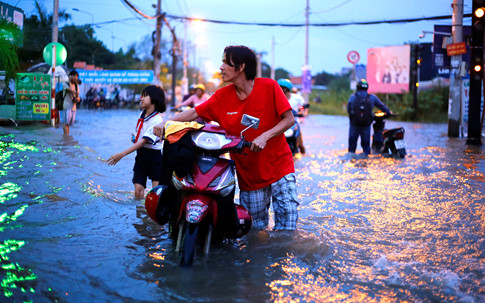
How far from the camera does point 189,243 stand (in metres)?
3.82

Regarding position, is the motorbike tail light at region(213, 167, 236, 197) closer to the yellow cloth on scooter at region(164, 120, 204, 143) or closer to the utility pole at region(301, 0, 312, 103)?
the yellow cloth on scooter at region(164, 120, 204, 143)

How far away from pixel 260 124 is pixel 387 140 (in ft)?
29.9

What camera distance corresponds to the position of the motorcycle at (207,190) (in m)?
3.78

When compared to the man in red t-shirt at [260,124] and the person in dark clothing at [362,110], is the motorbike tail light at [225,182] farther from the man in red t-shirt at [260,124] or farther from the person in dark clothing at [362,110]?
the person in dark clothing at [362,110]

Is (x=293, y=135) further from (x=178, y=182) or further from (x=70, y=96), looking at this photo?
(x=178, y=182)

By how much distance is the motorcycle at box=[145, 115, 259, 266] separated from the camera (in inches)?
149

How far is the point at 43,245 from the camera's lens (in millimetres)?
4391

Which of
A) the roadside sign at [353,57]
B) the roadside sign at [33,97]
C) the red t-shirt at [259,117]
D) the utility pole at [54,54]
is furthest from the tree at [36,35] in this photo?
the roadside sign at [353,57]

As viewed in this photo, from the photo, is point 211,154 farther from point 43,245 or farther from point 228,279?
point 43,245

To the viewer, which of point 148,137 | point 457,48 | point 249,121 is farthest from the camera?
point 457,48

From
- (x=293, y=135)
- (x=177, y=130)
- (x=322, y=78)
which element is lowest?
(x=293, y=135)

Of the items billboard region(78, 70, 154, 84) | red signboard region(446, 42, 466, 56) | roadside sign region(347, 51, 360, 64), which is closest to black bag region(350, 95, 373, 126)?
red signboard region(446, 42, 466, 56)

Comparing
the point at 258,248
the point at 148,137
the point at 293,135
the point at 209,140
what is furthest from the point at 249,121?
the point at 293,135

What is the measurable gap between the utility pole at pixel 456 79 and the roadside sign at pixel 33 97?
12.9 m
